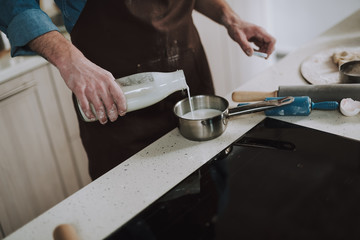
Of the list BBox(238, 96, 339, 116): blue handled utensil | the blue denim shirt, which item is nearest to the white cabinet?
the blue denim shirt

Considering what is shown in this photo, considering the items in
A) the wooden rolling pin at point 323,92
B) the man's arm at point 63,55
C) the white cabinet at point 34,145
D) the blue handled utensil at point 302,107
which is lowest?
the white cabinet at point 34,145

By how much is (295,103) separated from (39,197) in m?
1.34

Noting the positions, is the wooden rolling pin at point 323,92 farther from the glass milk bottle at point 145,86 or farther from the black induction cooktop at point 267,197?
the glass milk bottle at point 145,86

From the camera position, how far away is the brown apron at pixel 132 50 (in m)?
1.10

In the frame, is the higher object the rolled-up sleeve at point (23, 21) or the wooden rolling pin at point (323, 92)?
the rolled-up sleeve at point (23, 21)

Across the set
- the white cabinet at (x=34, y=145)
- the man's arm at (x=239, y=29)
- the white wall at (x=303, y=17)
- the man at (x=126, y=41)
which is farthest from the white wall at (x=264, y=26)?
the white cabinet at (x=34, y=145)

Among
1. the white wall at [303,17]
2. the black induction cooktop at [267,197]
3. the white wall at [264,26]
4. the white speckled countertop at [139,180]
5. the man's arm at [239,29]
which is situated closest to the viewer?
the black induction cooktop at [267,197]

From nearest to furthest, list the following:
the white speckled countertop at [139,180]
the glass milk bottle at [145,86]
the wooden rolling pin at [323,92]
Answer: the white speckled countertop at [139,180] → the glass milk bottle at [145,86] → the wooden rolling pin at [323,92]

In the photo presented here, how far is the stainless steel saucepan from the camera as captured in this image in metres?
0.86

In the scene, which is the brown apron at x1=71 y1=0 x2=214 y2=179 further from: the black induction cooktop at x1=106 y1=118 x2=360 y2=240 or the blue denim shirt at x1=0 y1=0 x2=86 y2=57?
the black induction cooktop at x1=106 y1=118 x2=360 y2=240

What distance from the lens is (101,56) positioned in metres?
1.13

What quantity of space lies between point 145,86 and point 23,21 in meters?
0.36

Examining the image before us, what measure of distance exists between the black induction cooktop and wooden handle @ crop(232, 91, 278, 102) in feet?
0.67

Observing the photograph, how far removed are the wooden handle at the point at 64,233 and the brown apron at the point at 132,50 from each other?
20.3 inches
